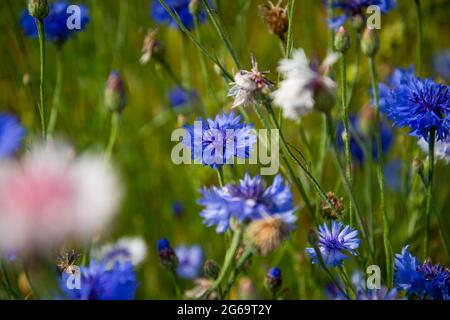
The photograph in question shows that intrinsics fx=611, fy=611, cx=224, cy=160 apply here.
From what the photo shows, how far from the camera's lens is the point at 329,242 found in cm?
77

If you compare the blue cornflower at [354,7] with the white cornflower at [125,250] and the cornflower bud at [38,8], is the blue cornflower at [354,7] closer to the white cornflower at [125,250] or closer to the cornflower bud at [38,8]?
the cornflower bud at [38,8]

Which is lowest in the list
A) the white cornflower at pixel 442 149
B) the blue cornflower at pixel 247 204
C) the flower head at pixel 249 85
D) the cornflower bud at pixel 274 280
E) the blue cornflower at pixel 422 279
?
the cornflower bud at pixel 274 280

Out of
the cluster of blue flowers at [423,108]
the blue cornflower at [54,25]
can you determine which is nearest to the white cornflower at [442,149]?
the cluster of blue flowers at [423,108]

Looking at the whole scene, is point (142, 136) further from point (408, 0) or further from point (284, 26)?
point (408, 0)

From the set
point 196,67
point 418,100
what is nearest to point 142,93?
point 196,67

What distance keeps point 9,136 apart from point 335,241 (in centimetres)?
41

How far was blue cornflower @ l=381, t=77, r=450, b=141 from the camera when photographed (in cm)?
84

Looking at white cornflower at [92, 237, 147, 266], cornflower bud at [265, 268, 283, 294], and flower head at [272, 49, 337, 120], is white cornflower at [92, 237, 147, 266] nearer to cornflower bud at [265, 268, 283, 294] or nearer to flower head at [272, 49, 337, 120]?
cornflower bud at [265, 268, 283, 294]

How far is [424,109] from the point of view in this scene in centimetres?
84

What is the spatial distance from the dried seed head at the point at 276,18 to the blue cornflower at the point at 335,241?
363 millimetres

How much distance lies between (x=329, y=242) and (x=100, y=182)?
0.36 meters

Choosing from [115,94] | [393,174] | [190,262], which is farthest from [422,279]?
[393,174]

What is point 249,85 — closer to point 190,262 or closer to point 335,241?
point 335,241

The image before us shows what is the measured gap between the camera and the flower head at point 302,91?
0.60 meters
